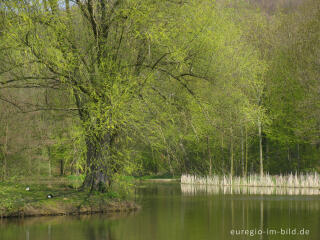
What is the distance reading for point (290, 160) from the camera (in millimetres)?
32781

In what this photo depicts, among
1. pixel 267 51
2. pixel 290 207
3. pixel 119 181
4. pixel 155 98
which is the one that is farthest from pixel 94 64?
pixel 267 51

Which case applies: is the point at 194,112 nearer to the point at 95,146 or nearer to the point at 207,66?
the point at 207,66

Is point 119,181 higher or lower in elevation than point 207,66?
lower

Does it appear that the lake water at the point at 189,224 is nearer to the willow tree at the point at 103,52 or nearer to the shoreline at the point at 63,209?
the shoreline at the point at 63,209

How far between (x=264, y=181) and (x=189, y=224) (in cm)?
1446

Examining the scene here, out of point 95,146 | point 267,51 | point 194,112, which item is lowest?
point 95,146

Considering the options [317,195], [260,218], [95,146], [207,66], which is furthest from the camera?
[317,195]

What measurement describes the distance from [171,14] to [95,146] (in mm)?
5031

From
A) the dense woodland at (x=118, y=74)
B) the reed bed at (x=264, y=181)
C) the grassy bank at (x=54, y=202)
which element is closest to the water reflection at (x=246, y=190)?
the reed bed at (x=264, y=181)

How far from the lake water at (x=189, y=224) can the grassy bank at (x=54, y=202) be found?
1.55 feet

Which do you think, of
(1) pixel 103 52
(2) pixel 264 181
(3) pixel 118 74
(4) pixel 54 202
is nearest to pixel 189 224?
(4) pixel 54 202

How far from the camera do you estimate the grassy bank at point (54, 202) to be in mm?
14234

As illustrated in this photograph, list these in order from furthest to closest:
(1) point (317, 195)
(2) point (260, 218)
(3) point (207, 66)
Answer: (1) point (317, 195) → (3) point (207, 66) → (2) point (260, 218)

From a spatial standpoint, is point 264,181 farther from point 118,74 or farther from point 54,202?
point 118,74
